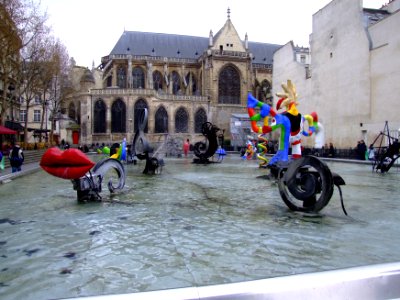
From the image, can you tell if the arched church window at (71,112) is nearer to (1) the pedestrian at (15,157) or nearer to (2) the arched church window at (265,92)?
(2) the arched church window at (265,92)

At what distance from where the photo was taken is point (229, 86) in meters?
59.8

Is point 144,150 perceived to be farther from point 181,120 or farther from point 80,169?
point 181,120

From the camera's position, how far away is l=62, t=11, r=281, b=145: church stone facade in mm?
50781

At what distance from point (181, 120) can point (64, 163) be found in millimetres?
47770

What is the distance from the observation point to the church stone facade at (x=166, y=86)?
50.8 m

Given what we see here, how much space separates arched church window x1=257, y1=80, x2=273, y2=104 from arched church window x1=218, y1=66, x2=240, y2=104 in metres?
5.18

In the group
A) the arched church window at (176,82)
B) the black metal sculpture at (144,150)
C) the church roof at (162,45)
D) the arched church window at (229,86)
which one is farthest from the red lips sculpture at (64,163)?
the church roof at (162,45)

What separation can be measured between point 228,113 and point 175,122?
9697 millimetres

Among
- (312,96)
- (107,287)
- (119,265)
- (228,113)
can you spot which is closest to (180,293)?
(107,287)

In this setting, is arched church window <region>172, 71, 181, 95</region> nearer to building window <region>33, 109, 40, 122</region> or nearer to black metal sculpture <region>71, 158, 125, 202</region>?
building window <region>33, 109, 40, 122</region>

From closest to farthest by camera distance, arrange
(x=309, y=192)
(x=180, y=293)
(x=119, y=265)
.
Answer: (x=180, y=293), (x=119, y=265), (x=309, y=192)

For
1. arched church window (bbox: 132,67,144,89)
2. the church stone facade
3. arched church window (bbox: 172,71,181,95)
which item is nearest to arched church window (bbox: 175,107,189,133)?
the church stone facade

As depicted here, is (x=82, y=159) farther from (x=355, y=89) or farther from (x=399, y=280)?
(x=355, y=89)

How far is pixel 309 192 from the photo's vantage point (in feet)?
20.7
